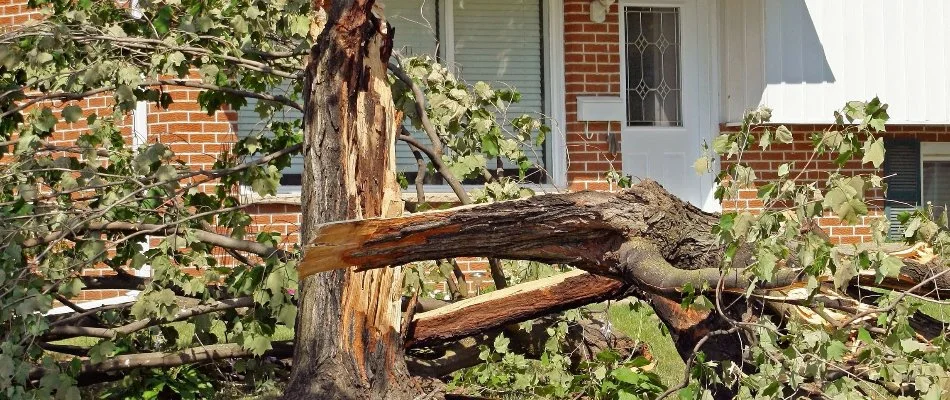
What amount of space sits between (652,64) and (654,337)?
391cm

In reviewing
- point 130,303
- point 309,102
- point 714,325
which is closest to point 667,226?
point 714,325

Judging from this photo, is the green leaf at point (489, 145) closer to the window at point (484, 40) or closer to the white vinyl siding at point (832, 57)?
the window at point (484, 40)

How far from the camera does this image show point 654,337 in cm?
780

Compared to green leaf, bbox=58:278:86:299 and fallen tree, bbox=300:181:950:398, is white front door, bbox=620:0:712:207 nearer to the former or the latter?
fallen tree, bbox=300:181:950:398

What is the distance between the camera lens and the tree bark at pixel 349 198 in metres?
4.88

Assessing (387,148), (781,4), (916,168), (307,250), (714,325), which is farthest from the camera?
(916,168)

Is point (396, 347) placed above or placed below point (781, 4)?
below

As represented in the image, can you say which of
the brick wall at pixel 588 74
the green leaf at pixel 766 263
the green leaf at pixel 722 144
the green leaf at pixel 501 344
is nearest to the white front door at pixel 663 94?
the brick wall at pixel 588 74

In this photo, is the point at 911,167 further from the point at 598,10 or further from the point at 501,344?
the point at 501,344

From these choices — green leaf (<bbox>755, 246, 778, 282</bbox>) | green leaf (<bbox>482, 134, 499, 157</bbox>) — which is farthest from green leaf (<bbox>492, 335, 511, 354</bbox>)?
green leaf (<bbox>755, 246, 778, 282</bbox>)

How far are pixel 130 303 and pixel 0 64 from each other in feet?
3.85

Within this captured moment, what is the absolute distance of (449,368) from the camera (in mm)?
5809

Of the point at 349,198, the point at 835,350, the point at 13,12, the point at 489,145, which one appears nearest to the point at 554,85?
the point at 13,12

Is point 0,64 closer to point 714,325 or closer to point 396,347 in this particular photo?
point 396,347
